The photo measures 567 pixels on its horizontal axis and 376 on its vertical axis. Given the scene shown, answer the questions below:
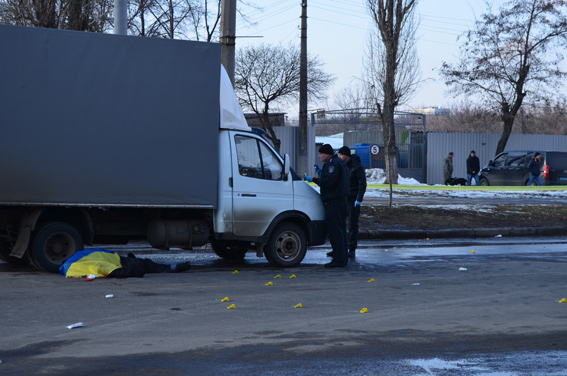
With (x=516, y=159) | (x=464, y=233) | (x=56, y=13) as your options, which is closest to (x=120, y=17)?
(x=56, y=13)

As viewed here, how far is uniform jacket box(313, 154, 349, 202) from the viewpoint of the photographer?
10.4m

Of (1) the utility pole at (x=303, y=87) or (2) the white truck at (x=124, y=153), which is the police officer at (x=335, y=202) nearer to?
(2) the white truck at (x=124, y=153)

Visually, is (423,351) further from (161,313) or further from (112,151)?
(112,151)

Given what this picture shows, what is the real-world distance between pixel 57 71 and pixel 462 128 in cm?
8590

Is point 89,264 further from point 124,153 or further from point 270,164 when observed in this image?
point 270,164

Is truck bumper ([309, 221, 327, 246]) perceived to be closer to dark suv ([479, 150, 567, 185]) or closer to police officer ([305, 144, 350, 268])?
police officer ([305, 144, 350, 268])

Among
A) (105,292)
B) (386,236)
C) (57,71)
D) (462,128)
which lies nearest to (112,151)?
(57,71)

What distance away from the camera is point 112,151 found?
898 cm

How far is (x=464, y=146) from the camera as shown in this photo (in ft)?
123

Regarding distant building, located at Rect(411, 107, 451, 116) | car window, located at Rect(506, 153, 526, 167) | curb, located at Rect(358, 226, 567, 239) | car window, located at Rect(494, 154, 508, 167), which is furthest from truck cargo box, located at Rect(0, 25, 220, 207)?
distant building, located at Rect(411, 107, 451, 116)

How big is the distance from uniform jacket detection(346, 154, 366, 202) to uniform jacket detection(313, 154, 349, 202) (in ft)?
3.30

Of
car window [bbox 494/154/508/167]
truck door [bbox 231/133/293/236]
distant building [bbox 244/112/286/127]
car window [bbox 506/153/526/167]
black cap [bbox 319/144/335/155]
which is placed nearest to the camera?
truck door [bbox 231/133/293/236]

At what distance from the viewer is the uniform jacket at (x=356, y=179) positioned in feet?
38.0

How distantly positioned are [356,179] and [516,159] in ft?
67.7
